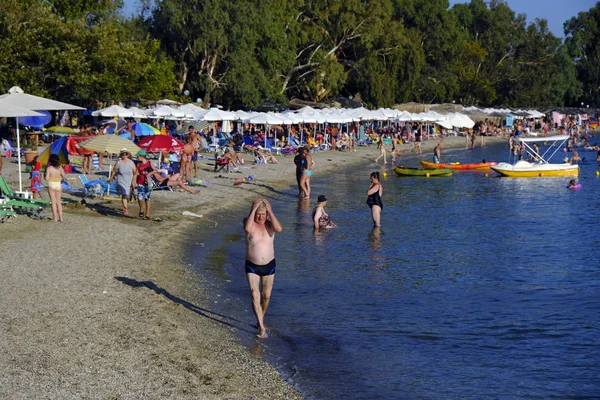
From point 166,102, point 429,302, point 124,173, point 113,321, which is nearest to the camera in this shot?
point 113,321

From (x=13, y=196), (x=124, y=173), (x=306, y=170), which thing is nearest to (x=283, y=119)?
(x=306, y=170)

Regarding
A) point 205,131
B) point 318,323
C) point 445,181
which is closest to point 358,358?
point 318,323

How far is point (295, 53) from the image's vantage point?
60.4 meters

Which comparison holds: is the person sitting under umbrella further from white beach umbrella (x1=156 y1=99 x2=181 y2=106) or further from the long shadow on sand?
white beach umbrella (x1=156 y1=99 x2=181 y2=106)

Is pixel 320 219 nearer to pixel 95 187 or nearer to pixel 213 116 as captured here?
pixel 95 187

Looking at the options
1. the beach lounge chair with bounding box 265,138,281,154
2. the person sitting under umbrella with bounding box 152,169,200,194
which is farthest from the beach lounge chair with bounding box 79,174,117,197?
the beach lounge chair with bounding box 265,138,281,154

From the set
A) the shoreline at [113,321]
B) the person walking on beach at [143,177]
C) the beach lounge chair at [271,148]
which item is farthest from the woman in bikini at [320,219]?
the beach lounge chair at [271,148]

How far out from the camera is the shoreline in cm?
804

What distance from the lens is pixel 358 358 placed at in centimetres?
1020

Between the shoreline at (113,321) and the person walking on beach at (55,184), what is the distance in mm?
441

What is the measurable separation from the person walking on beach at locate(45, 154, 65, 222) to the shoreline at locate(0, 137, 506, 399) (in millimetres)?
441

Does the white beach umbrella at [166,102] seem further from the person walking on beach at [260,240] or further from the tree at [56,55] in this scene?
the person walking on beach at [260,240]

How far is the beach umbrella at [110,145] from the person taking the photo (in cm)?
1925

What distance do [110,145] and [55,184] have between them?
314 centimetres
